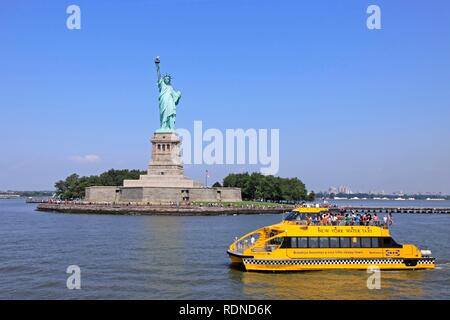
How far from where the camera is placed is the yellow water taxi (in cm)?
2870

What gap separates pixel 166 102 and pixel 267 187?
3976 cm

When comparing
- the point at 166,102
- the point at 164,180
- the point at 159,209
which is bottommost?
the point at 159,209

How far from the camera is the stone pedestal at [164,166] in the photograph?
94938mm

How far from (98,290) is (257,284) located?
7.65 meters

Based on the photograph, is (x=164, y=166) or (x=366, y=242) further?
(x=164, y=166)

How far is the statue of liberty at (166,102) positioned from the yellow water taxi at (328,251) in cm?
7088

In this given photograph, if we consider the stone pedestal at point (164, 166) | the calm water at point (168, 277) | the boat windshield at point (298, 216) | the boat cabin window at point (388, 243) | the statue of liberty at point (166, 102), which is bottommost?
the calm water at point (168, 277)

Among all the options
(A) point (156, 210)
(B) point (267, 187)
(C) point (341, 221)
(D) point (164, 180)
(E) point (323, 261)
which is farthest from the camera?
(B) point (267, 187)

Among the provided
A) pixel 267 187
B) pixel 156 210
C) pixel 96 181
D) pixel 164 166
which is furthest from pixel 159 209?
pixel 96 181

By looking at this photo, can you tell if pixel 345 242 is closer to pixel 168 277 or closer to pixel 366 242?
pixel 366 242

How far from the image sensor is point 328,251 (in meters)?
29.1

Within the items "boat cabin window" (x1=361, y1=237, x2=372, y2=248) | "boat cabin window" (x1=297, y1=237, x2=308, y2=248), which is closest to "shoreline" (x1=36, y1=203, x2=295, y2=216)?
"boat cabin window" (x1=297, y1=237, x2=308, y2=248)

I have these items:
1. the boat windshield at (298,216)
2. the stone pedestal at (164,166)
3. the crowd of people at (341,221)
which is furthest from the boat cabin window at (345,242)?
the stone pedestal at (164,166)
